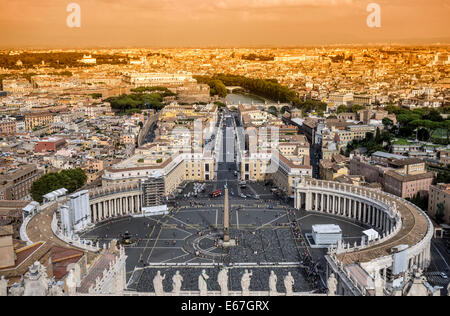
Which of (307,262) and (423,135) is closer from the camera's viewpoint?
(307,262)

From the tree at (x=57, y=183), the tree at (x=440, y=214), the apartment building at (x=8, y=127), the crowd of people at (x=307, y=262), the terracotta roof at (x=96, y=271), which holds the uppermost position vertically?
the apartment building at (x=8, y=127)

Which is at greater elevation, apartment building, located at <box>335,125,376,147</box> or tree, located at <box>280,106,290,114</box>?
tree, located at <box>280,106,290,114</box>

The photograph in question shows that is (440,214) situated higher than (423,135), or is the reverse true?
(423,135)

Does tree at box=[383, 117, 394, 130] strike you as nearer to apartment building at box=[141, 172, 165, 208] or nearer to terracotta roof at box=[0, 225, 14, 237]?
apartment building at box=[141, 172, 165, 208]

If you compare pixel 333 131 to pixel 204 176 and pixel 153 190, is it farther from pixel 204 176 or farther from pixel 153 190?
pixel 153 190

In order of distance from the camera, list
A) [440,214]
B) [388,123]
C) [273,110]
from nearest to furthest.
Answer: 1. [440,214]
2. [388,123]
3. [273,110]

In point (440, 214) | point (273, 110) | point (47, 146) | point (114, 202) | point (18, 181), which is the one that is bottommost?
point (440, 214)

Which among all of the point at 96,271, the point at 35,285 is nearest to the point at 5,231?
the point at 96,271

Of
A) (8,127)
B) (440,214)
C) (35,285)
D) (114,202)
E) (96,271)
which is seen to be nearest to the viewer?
(35,285)

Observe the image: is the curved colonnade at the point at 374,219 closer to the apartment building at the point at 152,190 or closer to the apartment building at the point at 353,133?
the apartment building at the point at 152,190

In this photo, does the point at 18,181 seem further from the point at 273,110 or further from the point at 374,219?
the point at 273,110

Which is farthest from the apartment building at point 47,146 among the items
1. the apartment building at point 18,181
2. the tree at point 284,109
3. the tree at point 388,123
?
the tree at point 284,109

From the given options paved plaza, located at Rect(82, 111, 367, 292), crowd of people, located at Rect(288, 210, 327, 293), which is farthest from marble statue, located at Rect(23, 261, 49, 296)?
crowd of people, located at Rect(288, 210, 327, 293)
